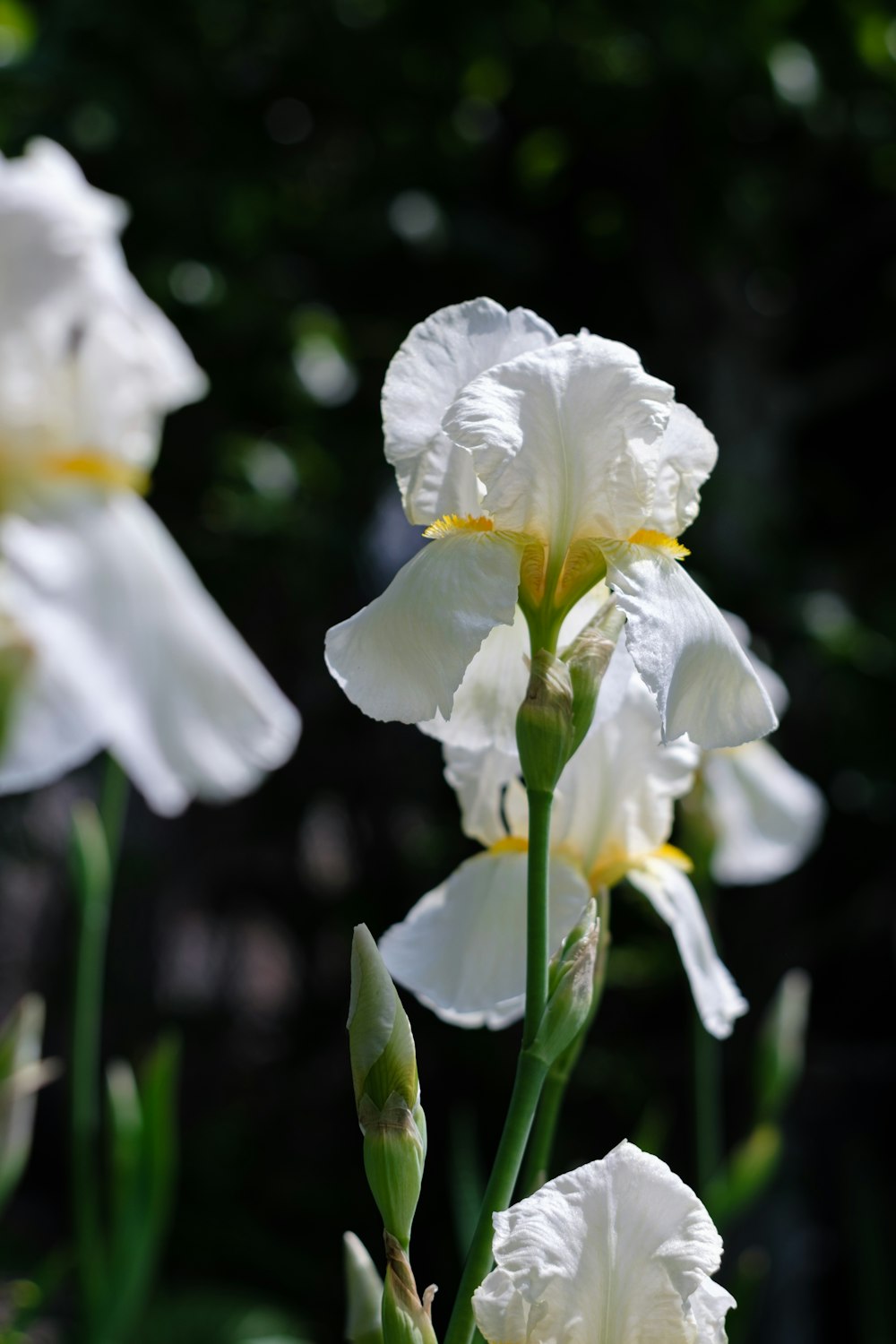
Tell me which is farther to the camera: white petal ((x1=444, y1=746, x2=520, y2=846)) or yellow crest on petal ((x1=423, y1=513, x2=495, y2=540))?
white petal ((x1=444, y1=746, x2=520, y2=846))

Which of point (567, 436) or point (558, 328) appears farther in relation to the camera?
point (558, 328)

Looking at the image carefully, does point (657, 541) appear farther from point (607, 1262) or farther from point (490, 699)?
point (607, 1262)

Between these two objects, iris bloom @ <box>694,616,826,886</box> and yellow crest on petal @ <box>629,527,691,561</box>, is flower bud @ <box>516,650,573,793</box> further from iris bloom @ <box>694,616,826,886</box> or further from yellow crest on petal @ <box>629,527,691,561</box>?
iris bloom @ <box>694,616,826,886</box>

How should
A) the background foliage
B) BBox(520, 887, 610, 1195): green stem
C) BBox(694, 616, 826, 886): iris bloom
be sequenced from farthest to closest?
the background foliage, BBox(694, 616, 826, 886): iris bloom, BBox(520, 887, 610, 1195): green stem

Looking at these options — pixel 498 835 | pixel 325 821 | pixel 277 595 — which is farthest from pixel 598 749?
pixel 325 821

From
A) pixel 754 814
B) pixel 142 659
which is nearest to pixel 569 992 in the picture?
pixel 142 659

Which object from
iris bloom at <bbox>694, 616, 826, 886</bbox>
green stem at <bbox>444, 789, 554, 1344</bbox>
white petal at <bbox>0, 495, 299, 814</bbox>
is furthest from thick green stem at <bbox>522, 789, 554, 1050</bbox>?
iris bloom at <bbox>694, 616, 826, 886</bbox>
